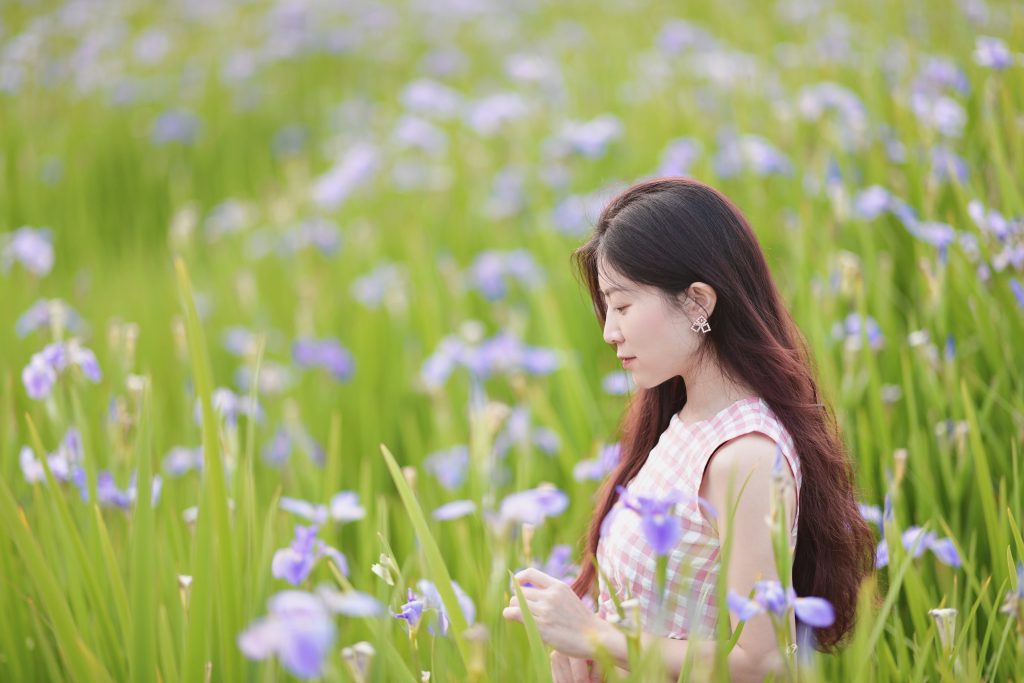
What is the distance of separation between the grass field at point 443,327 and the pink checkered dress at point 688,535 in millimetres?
116

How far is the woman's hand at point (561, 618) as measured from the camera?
94cm

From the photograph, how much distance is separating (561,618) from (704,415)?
1.00 ft

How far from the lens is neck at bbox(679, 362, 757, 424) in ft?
3.48

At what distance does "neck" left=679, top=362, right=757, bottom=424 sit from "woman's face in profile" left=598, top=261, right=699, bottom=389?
0.02 meters

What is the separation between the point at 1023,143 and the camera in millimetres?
1939

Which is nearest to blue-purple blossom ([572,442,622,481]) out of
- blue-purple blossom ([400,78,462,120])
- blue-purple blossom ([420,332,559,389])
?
blue-purple blossom ([420,332,559,389])

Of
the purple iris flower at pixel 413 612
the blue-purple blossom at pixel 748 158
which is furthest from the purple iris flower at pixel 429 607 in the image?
the blue-purple blossom at pixel 748 158

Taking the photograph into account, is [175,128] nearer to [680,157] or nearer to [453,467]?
[680,157]

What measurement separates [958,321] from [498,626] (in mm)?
1215

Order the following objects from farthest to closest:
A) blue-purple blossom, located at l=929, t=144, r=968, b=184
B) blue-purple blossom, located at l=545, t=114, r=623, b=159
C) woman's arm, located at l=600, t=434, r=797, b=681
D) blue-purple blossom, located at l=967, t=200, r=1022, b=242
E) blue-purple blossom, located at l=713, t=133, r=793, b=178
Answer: blue-purple blossom, located at l=545, t=114, r=623, b=159, blue-purple blossom, located at l=713, t=133, r=793, b=178, blue-purple blossom, located at l=929, t=144, r=968, b=184, blue-purple blossom, located at l=967, t=200, r=1022, b=242, woman's arm, located at l=600, t=434, r=797, b=681

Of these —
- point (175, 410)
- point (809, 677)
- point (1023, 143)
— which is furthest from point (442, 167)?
point (809, 677)

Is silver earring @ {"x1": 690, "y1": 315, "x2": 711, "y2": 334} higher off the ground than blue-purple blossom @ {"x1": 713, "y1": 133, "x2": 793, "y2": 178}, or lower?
higher

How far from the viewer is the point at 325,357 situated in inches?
95.7

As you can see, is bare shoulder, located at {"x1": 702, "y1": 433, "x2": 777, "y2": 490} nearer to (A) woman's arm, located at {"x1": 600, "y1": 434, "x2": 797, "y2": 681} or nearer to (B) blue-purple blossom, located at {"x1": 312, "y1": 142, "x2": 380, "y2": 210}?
(A) woman's arm, located at {"x1": 600, "y1": 434, "x2": 797, "y2": 681}
